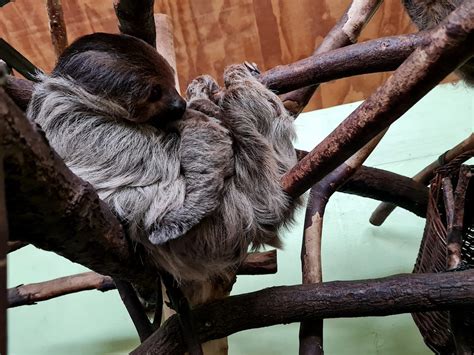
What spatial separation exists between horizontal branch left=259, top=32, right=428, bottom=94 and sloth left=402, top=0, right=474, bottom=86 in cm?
42

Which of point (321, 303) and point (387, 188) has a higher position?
point (387, 188)

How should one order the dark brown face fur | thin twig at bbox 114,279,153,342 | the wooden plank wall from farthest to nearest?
the wooden plank wall, thin twig at bbox 114,279,153,342, the dark brown face fur

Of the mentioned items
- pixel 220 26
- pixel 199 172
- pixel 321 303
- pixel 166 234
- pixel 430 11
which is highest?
pixel 220 26

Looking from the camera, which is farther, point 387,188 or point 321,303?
point 387,188

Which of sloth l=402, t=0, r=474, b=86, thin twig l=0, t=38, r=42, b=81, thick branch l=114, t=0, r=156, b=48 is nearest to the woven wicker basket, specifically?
sloth l=402, t=0, r=474, b=86

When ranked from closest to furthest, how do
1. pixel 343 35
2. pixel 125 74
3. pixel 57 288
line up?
pixel 125 74 < pixel 343 35 < pixel 57 288

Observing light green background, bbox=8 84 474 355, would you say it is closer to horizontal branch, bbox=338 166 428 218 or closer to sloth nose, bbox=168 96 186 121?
horizontal branch, bbox=338 166 428 218

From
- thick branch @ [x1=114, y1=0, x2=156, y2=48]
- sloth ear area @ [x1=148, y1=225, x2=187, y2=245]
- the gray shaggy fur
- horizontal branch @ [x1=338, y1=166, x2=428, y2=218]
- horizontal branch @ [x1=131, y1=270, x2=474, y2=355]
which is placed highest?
thick branch @ [x1=114, y1=0, x2=156, y2=48]

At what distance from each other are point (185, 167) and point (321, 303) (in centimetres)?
52

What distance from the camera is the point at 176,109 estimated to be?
143 centimetres

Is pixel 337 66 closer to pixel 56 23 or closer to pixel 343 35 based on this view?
pixel 343 35

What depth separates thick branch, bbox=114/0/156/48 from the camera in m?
1.65

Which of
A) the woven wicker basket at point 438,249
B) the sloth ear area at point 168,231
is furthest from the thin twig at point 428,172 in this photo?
the sloth ear area at point 168,231

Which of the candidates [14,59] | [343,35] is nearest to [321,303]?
[343,35]
